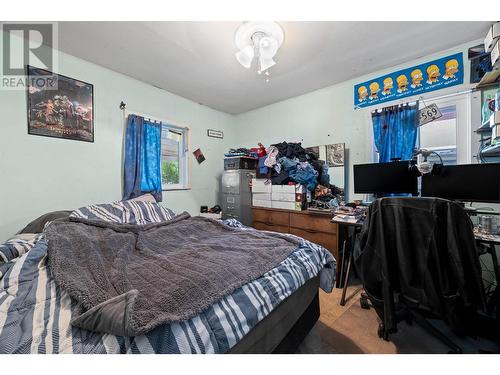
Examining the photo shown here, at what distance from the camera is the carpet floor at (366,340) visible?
1.32 m

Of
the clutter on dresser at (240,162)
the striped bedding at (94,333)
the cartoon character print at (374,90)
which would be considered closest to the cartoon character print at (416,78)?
the cartoon character print at (374,90)

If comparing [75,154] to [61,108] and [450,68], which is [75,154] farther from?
[450,68]

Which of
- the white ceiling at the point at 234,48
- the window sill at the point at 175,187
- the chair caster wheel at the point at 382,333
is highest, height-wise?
the white ceiling at the point at 234,48

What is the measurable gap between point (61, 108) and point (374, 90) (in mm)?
3480

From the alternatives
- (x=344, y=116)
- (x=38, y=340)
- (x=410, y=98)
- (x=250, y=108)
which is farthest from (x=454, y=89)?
(x=38, y=340)

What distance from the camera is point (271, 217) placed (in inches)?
114

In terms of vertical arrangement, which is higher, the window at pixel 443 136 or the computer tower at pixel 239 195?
the window at pixel 443 136

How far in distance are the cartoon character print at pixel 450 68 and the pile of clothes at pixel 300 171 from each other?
149 centimetres

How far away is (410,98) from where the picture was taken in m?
2.29

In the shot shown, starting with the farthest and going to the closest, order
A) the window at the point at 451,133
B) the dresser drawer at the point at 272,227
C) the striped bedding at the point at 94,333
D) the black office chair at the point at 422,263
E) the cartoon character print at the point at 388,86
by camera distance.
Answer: the dresser drawer at the point at 272,227, the cartoon character print at the point at 388,86, the window at the point at 451,133, the black office chair at the point at 422,263, the striped bedding at the point at 94,333

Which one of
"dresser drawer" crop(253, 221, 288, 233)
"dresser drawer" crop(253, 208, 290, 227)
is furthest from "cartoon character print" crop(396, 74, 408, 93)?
"dresser drawer" crop(253, 221, 288, 233)

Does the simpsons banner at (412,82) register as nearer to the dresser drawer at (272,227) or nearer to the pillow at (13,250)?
the dresser drawer at (272,227)

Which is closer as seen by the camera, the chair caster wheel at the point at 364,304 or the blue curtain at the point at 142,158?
the chair caster wheel at the point at 364,304
